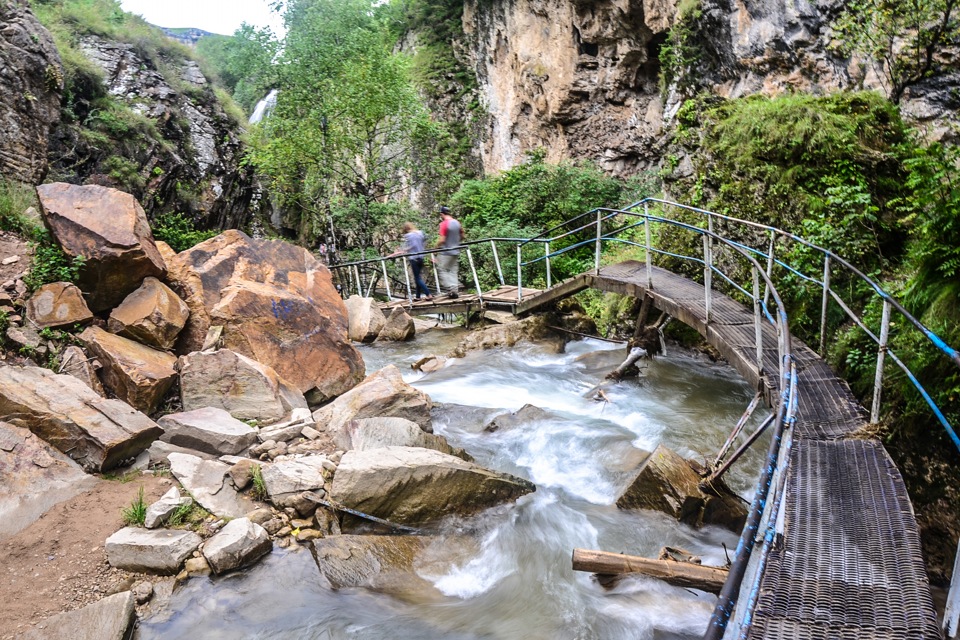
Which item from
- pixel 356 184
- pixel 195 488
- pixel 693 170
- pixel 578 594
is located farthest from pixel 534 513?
pixel 356 184

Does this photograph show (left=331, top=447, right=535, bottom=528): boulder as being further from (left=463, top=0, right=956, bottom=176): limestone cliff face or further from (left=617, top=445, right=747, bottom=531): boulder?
(left=463, top=0, right=956, bottom=176): limestone cliff face

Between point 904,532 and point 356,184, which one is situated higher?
point 356,184

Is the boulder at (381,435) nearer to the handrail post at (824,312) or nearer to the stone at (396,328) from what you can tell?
the handrail post at (824,312)

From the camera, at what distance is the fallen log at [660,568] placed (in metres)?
3.56

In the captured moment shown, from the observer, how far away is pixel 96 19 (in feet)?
59.3

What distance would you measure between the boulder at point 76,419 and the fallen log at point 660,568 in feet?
12.3

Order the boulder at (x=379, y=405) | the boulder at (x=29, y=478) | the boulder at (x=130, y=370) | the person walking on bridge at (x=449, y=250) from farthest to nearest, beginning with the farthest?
1. the person walking on bridge at (x=449, y=250)
2. the boulder at (x=379, y=405)
3. the boulder at (x=130, y=370)
4. the boulder at (x=29, y=478)

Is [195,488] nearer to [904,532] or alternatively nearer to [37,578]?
[37,578]

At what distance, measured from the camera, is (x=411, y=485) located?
4.63m

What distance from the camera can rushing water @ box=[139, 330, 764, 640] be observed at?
3.69m

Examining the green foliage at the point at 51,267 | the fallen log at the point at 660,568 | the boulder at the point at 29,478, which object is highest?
the green foliage at the point at 51,267

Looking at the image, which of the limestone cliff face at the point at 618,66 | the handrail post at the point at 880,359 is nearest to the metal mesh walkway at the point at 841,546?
the handrail post at the point at 880,359

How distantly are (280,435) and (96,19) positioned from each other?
64.1 feet

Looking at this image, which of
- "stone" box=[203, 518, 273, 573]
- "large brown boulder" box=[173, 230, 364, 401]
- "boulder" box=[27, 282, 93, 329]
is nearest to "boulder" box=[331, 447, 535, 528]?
"stone" box=[203, 518, 273, 573]
